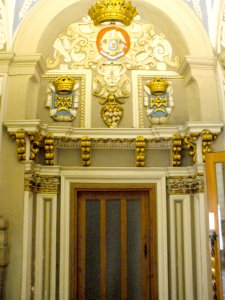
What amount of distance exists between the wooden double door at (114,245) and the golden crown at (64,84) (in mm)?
1370

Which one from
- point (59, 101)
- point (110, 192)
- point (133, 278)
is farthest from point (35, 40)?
point (133, 278)

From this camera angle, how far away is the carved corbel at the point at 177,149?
5.63 metres

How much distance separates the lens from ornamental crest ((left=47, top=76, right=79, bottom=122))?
19.3 feet

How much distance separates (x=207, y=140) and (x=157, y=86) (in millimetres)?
1066

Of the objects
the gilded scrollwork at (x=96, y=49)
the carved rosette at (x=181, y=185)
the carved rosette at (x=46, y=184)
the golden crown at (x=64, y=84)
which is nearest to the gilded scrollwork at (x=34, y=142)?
the carved rosette at (x=46, y=184)

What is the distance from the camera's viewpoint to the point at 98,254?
5.72m

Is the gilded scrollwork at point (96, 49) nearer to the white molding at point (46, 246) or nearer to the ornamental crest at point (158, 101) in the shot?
the ornamental crest at point (158, 101)

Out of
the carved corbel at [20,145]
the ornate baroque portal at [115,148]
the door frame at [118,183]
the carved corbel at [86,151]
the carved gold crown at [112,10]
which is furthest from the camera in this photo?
the carved corbel at [86,151]

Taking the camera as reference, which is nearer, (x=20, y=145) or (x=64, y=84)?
(x=20, y=145)

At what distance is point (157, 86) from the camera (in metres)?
5.90

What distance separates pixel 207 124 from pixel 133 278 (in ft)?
7.29

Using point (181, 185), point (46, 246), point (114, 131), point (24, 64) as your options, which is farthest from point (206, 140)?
point (24, 64)

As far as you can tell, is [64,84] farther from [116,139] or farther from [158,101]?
[158,101]

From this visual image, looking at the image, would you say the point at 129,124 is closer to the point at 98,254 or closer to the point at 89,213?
the point at 89,213
